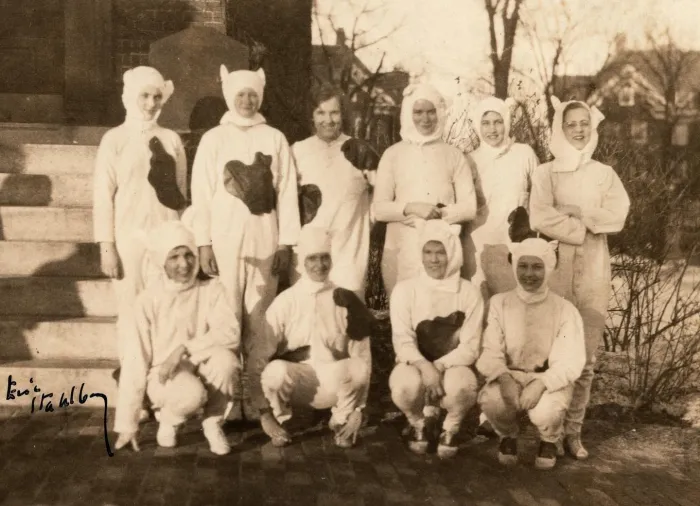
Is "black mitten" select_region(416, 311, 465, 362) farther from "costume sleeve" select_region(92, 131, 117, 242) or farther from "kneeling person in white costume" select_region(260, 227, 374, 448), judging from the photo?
"costume sleeve" select_region(92, 131, 117, 242)

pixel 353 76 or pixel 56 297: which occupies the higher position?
pixel 353 76

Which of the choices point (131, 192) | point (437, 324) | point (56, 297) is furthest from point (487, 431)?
point (56, 297)

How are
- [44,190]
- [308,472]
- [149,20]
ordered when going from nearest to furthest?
[308,472], [44,190], [149,20]

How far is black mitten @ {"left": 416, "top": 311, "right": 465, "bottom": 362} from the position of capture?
5906 mm

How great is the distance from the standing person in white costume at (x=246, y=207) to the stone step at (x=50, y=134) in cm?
362

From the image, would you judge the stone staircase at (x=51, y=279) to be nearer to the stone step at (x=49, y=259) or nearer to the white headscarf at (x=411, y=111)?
the stone step at (x=49, y=259)

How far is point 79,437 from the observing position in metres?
5.76

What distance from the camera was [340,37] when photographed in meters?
18.1

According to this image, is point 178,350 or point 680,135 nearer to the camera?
point 178,350

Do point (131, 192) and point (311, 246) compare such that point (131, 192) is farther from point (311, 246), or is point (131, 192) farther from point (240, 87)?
point (311, 246)

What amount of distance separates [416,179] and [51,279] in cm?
322

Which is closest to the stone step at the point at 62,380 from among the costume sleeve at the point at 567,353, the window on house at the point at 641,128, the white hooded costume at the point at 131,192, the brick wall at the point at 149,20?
the white hooded costume at the point at 131,192

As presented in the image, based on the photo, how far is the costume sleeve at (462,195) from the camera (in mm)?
6172

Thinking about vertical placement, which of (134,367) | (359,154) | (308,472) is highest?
(359,154)
